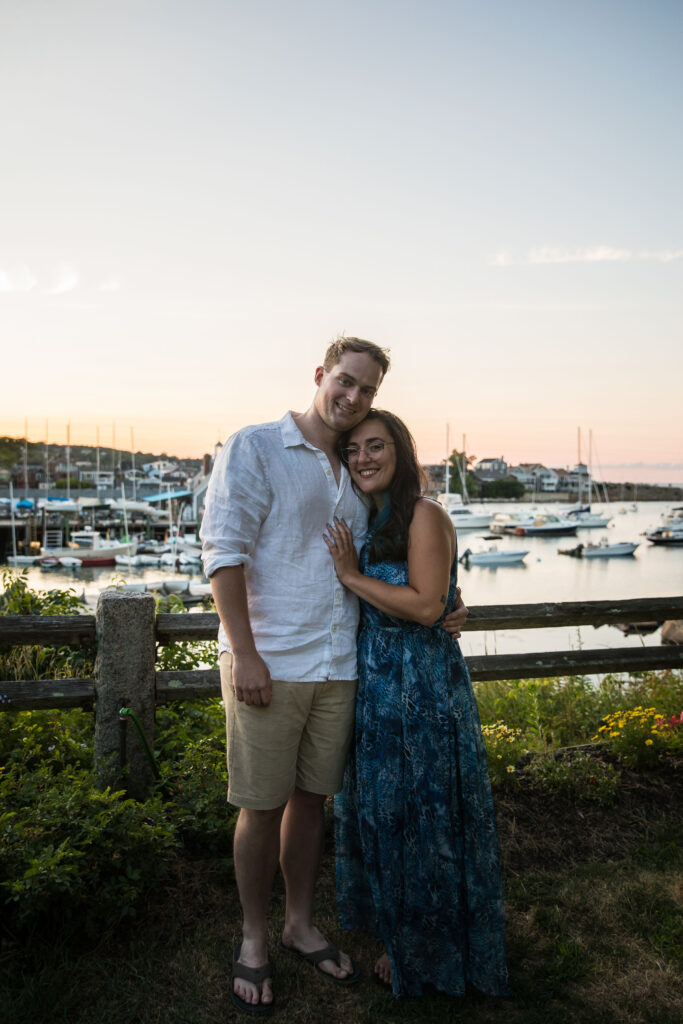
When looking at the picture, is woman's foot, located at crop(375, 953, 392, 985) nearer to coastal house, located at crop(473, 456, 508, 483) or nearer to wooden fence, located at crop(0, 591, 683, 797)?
wooden fence, located at crop(0, 591, 683, 797)

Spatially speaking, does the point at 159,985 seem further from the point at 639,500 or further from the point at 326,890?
the point at 639,500

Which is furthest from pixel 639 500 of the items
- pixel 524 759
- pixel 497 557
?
pixel 524 759

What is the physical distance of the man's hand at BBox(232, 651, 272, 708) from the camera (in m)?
2.34

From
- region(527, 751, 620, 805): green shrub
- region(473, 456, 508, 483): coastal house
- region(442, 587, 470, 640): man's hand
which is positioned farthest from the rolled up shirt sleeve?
region(473, 456, 508, 483): coastal house

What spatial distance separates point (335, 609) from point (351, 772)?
2.25 ft

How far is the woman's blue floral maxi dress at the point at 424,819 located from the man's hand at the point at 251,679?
39 cm

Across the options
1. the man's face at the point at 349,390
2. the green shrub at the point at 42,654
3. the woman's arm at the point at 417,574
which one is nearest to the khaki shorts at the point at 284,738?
the woman's arm at the point at 417,574

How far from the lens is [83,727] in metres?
3.75

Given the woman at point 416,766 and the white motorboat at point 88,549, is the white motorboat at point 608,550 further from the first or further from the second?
the woman at point 416,766

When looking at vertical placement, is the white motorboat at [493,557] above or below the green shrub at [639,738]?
below

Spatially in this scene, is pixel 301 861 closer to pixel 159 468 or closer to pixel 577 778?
pixel 577 778

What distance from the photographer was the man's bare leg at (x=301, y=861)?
2.66 m

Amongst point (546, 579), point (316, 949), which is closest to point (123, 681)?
point (316, 949)

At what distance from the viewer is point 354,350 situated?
250 cm
